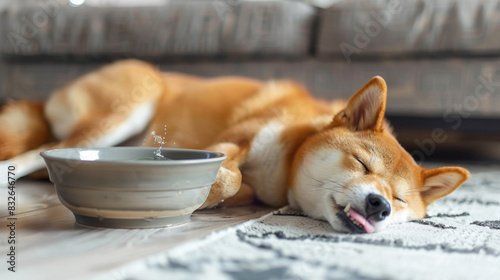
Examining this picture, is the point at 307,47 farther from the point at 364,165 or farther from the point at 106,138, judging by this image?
the point at 364,165

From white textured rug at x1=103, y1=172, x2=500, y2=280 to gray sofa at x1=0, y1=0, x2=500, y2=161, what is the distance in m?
1.10

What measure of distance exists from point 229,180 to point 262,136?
218mm

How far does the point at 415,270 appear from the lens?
711mm

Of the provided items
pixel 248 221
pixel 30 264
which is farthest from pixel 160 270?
pixel 248 221

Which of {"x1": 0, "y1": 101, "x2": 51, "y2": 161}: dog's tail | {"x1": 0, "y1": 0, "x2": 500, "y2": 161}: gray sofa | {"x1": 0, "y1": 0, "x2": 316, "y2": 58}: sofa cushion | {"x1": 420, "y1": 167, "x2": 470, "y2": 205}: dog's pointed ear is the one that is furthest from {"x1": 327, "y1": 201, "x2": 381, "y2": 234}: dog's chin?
{"x1": 0, "y1": 0, "x2": 316, "y2": 58}: sofa cushion

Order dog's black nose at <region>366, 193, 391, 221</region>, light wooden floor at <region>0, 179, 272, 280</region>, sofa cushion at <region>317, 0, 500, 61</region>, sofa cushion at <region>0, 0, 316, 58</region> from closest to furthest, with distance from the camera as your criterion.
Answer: light wooden floor at <region>0, 179, 272, 280</region> < dog's black nose at <region>366, 193, 391, 221</region> < sofa cushion at <region>317, 0, 500, 61</region> < sofa cushion at <region>0, 0, 316, 58</region>

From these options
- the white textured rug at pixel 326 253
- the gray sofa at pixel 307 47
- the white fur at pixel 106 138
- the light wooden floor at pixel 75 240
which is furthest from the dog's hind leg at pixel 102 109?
the gray sofa at pixel 307 47

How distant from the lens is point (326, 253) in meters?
0.79

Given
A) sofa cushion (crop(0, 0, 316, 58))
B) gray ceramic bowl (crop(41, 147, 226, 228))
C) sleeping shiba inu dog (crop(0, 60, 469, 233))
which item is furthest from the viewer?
sofa cushion (crop(0, 0, 316, 58))

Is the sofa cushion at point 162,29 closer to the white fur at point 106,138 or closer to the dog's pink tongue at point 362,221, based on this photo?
the white fur at point 106,138

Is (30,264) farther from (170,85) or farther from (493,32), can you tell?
(493,32)

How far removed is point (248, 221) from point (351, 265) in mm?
306

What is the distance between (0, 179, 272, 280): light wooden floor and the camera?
658mm

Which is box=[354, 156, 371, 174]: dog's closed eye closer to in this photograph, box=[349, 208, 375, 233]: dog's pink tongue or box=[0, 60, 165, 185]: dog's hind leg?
box=[349, 208, 375, 233]: dog's pink tongue
